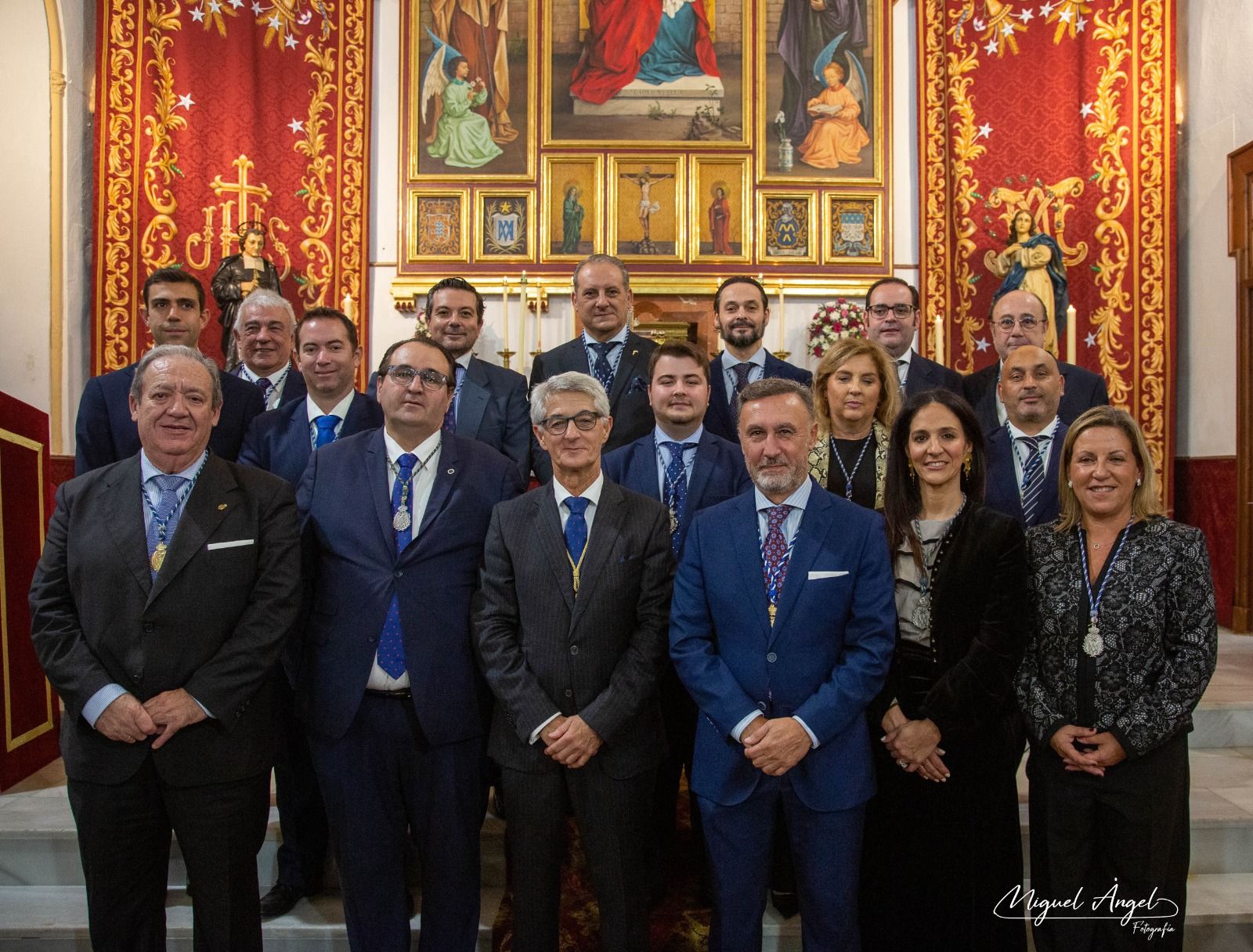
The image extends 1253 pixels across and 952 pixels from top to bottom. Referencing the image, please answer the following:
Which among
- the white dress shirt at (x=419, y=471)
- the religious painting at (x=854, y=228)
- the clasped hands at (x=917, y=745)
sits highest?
the religious painting at (x=854, y=228)

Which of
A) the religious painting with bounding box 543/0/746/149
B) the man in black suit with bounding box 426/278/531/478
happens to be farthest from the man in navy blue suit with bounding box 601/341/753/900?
the religious painting with bounding box 543/0/746/149

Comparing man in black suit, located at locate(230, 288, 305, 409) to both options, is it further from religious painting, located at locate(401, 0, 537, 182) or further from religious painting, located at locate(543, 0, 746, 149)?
religious painting, located at locate(543, 0, 746, 149)

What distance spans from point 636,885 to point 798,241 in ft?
17.4

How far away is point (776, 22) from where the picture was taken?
6719 mm

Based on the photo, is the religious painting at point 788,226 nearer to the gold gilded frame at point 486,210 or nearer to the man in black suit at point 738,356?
the gold gilded frame at point 486,210

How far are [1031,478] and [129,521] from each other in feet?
8.28

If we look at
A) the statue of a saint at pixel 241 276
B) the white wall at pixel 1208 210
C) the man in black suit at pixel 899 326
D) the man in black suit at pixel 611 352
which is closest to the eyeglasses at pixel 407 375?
the man in black suit at pixel 611 352

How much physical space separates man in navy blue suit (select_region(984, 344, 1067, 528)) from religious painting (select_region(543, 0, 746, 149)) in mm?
4117

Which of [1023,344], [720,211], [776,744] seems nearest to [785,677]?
[776,744]

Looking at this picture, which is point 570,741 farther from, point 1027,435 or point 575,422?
point 1027,435

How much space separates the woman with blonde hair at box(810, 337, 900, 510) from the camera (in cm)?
286

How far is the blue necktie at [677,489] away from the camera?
9.05 feet

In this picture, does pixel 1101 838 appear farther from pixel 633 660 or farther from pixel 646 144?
pixel 646 144

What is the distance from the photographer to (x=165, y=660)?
217cm
